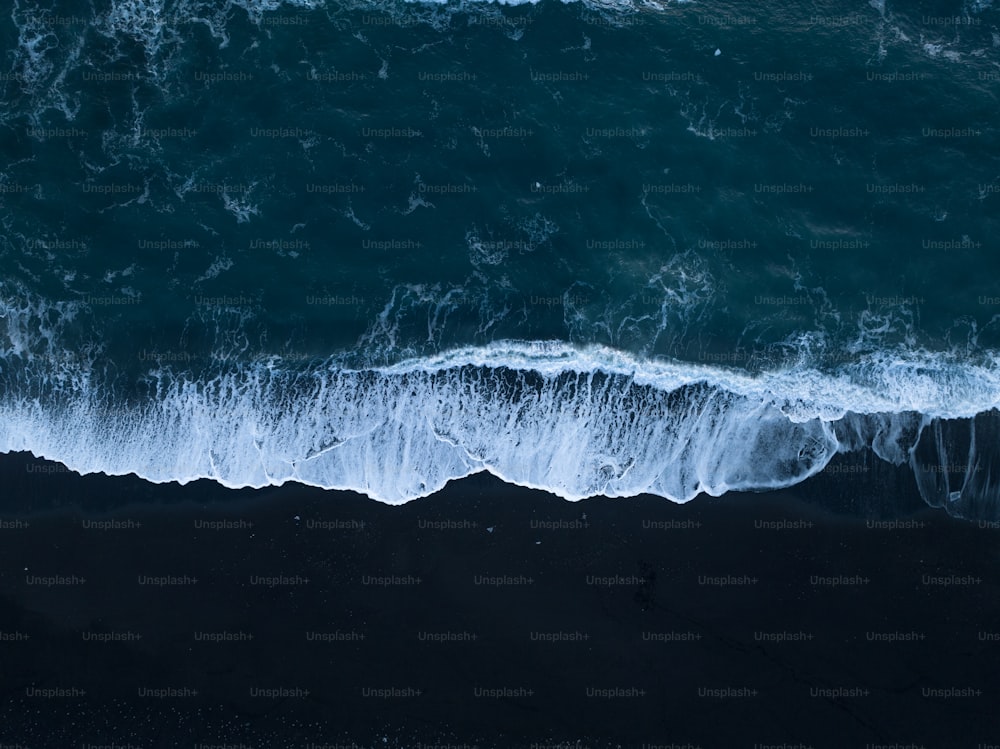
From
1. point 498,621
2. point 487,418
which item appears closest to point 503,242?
point 487,418

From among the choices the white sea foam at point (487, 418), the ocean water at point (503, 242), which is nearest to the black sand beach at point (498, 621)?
the white sea foam at point (487, 418)

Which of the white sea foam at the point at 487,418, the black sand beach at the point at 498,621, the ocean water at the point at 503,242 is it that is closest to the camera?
the black sand beach at the point at 498,621

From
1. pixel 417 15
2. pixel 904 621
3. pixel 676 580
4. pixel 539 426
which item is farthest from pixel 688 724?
pixel 417 15

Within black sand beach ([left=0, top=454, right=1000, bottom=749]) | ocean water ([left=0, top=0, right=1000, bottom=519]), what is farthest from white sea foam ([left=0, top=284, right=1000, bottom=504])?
black sand beach ([left=0, top=454, right=1000, bottom=749])

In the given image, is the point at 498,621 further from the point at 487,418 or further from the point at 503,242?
the point at 503,242

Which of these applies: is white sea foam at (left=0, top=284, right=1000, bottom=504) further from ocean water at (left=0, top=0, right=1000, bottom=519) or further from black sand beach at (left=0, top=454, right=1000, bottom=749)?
black sand beach at (left=0, top=454, right=1000, bottom=749)

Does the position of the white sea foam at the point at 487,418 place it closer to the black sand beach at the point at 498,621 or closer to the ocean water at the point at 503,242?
the ocean water at the point at 503,242
